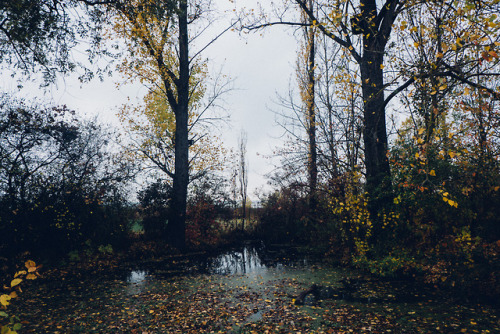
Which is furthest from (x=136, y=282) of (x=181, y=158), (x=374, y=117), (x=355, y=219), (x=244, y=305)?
(x=374, y=117)

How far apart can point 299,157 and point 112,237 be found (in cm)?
823

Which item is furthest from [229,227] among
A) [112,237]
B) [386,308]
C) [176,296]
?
[386,308]

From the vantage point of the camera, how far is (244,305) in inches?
256

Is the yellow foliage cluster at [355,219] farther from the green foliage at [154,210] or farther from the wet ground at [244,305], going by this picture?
the green foliage at [154,210]

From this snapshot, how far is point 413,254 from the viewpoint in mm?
7871

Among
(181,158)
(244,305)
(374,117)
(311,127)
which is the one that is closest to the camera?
(244,305)

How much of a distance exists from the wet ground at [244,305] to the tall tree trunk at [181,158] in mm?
3894

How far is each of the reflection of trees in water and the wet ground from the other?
0.55m

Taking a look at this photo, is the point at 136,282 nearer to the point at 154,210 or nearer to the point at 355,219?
the point at 154,210

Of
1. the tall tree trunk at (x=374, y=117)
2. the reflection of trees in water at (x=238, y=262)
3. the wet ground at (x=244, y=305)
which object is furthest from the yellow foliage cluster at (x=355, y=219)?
the reflection of trees in water at (x=238, y=262)

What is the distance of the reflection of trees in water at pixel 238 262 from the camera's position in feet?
34.7

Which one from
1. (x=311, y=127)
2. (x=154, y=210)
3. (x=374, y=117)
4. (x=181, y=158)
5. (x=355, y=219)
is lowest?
(x=355, y=219)

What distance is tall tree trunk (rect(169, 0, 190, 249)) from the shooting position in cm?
1375

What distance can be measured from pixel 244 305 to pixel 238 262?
5.87 m
